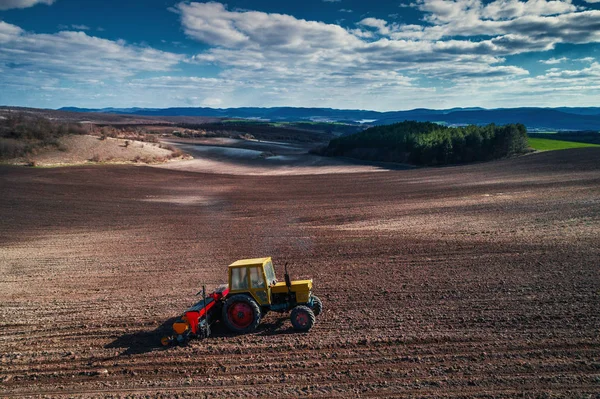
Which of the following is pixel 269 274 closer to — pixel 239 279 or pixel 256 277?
pixel 256 277

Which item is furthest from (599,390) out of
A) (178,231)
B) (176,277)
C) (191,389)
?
(178,231)

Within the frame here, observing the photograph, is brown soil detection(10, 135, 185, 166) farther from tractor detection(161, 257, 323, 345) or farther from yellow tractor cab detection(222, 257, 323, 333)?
yellow tractor cab detection(222, 257, 323, 333)

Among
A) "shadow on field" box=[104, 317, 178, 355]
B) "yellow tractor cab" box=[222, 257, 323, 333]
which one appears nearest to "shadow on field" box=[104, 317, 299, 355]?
"shadow on field" box=[104, 317, 178, 355]

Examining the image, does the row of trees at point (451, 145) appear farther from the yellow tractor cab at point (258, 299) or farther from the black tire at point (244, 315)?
the black tire at point (244, 315)

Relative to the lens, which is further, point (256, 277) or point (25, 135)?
point (25, 135)

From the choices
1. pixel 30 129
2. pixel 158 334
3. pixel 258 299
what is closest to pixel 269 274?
pixel 258 299

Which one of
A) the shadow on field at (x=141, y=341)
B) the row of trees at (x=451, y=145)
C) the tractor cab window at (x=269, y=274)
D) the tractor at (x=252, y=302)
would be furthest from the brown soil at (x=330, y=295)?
the row of trees at (x=451, y=145)
